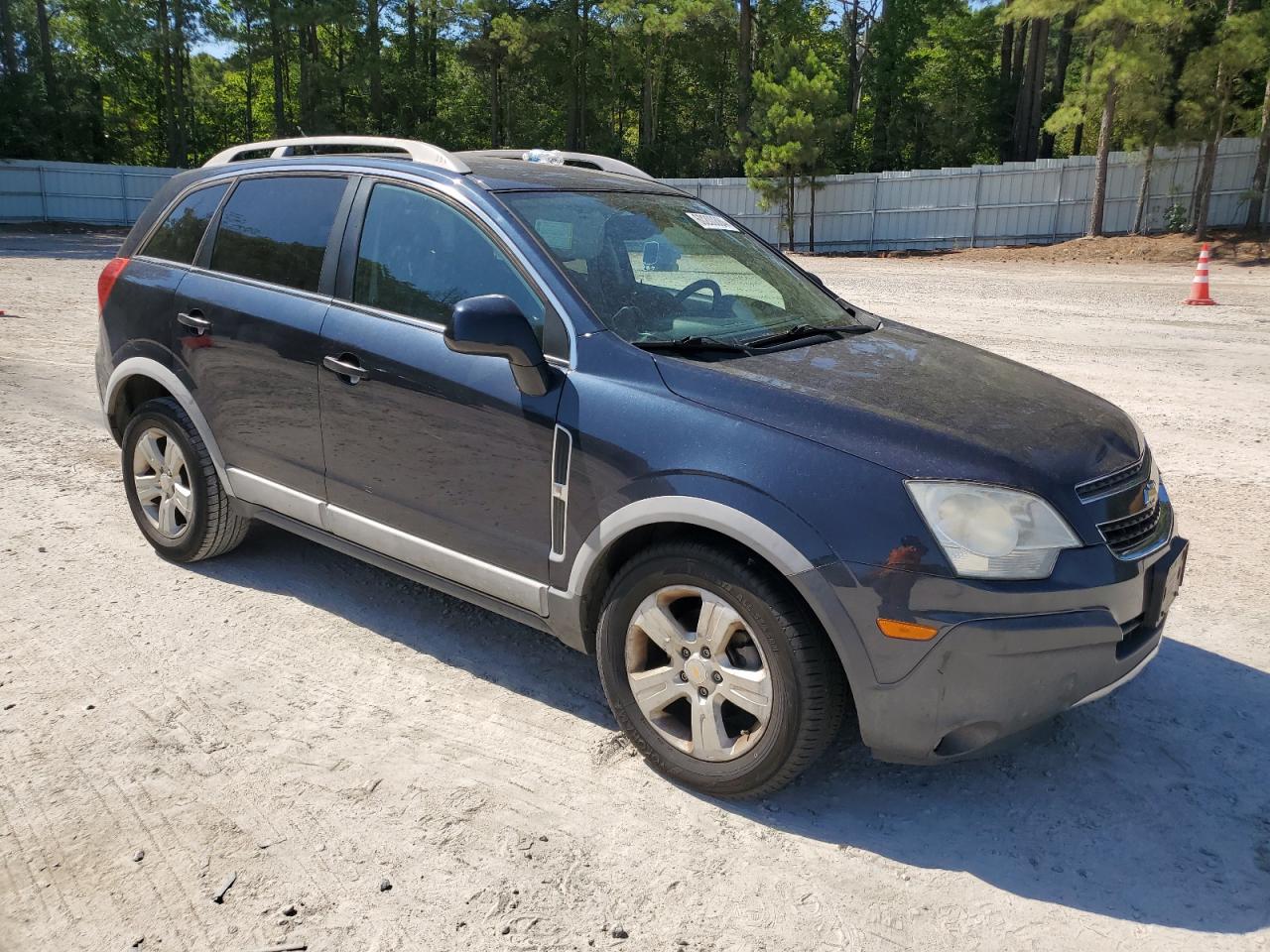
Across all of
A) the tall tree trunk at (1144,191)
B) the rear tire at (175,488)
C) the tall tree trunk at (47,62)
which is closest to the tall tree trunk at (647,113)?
the tall tree trunk at (1144,191)

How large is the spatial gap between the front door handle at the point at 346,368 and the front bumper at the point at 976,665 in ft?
6.65

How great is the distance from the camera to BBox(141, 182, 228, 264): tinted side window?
4719 mm

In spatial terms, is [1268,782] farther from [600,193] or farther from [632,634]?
[600,193]

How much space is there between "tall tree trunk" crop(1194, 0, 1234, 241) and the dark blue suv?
1017 inches

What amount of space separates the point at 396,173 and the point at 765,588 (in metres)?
2.24

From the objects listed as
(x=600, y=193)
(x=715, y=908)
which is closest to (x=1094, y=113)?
(x=600, y=193)

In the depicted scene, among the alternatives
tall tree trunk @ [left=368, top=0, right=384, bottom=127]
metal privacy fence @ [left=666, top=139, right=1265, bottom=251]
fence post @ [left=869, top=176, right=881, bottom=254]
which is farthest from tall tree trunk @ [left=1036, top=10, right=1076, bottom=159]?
tall tree trunk @ [left=368, top=0, right=384, bottom=127]

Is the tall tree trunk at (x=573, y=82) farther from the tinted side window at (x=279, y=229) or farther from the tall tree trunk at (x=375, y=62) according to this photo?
the tinted side window at (x=279, y=229)

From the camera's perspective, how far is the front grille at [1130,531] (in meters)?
2.92

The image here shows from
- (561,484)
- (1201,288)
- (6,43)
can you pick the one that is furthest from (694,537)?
(6,43)

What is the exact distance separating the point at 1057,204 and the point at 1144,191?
8.42ft

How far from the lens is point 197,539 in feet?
15.4

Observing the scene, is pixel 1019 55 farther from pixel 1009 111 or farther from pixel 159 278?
pixel 159 278

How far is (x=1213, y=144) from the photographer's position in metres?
25.7
